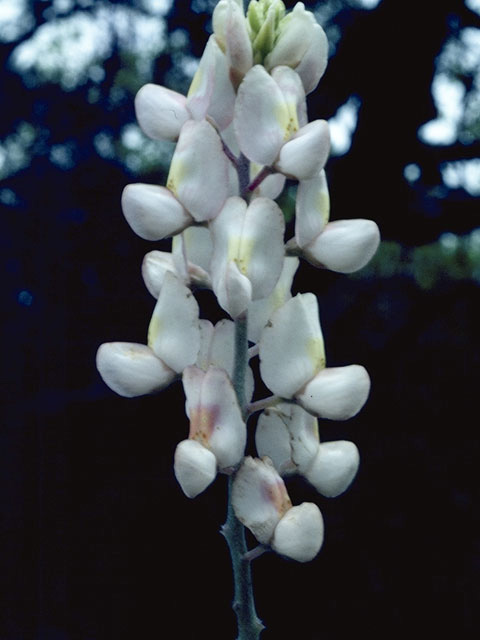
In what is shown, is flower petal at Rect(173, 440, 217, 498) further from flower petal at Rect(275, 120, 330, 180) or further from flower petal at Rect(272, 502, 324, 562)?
flower petal at Rect(275, 120, 330, 180)

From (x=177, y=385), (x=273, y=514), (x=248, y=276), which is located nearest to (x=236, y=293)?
(x=248, y=276)

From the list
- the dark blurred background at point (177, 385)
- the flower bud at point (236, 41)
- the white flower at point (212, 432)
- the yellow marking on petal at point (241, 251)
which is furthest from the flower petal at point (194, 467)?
the dark blurred background at point (177, 385)

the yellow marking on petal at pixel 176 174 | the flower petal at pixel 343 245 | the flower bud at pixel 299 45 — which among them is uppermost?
the flower bud at pixel 299 45

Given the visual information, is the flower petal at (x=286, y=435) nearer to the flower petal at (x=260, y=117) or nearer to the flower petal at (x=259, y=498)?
the flower petal at (x=259, y=498)

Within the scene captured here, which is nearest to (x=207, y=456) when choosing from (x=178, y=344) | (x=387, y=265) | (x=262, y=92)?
(x=178, y=344)

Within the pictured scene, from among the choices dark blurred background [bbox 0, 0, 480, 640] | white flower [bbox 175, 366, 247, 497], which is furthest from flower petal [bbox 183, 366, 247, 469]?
dark blurred background [bbox 0, 0, 480, 640]

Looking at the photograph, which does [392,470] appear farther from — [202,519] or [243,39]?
[243,39]
